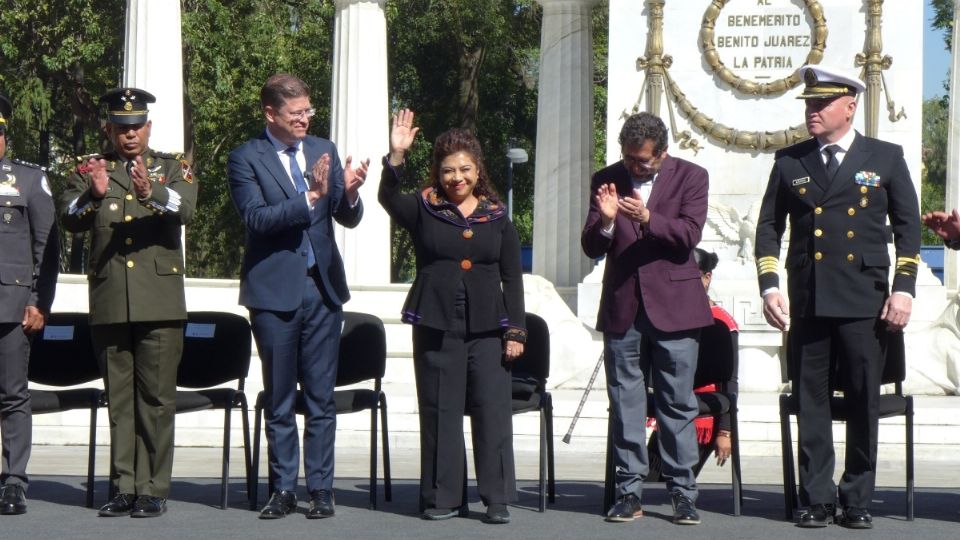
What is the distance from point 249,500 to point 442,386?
1569 mm

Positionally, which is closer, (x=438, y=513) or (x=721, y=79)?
(x=438, y=513)

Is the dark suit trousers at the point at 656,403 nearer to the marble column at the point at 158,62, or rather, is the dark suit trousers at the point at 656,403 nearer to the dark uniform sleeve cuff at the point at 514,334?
the dark uniform sleeve cuff at the point at 514,334

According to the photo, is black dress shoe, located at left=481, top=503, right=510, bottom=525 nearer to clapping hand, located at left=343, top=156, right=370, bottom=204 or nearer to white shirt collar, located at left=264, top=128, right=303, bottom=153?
clapping hand, located at left=343, top=156, right=370, bottom=204

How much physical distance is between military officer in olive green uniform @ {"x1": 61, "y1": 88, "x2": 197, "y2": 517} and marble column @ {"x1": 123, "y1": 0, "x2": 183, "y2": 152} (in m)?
13.8

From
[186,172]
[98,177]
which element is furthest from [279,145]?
[98,177]

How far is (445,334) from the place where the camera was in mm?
11406

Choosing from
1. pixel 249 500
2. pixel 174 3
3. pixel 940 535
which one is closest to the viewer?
pixel 940 535

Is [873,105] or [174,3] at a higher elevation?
[174,3]

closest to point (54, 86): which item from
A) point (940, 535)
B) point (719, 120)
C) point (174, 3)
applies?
point (174, 3)

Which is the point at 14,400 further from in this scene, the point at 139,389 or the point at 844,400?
the point at 844,400

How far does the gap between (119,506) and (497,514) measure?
2.31 metres

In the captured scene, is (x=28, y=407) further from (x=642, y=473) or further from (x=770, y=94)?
(x=770, y=94)

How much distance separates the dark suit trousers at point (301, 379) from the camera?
1130cm

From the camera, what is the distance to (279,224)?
36.7ft
